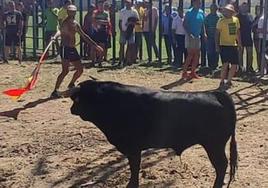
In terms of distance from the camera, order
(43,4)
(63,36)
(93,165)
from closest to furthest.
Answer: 1. (93,165)
2. (63,36)
3. (43,4)

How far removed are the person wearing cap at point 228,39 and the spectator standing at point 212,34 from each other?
86.5 inches

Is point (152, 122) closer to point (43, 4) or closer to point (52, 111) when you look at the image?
point (52, 111)

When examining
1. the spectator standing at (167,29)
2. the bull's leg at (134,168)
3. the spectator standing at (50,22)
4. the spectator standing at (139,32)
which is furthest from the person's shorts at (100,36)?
the bull's leg at (134,168)

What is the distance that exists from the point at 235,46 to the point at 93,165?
21.1 feet

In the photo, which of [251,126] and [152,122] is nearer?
[152,122]

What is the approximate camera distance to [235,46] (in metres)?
13.3

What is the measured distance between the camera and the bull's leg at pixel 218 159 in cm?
642

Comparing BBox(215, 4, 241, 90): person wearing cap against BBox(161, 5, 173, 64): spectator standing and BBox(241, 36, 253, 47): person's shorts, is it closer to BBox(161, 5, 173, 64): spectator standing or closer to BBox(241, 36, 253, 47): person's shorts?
BBox(241, 36, 253, 47): person's shorts

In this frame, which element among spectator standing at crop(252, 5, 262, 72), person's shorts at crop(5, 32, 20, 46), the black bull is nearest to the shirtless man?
spectator standing at crop(252, 5, 262, 72)

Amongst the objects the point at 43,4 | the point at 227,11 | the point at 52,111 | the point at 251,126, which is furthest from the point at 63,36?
the point at 43,4

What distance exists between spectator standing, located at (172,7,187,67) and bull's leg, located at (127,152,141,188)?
982 centimetres

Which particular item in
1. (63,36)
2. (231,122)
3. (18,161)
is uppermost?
(63,36)

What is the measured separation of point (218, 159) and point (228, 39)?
707 cm

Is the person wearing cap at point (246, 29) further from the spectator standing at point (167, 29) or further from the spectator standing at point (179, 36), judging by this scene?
the spectator standing at point (167, 29)
